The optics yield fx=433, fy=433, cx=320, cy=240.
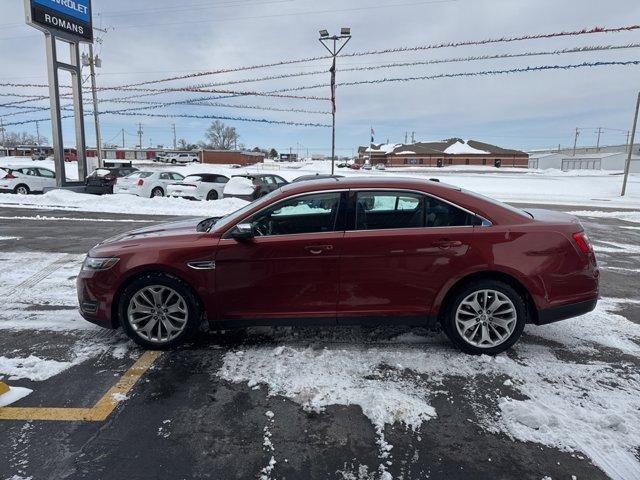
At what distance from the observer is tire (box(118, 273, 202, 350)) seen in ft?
12.8

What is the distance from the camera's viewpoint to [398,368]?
3682 millimetres

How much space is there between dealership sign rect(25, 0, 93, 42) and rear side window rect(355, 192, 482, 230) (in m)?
19.6

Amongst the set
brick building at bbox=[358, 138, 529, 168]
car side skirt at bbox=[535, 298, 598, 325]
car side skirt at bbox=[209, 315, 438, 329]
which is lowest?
car side skirt at bbox=[209, 315, 438, 329]

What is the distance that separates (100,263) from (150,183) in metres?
16.6

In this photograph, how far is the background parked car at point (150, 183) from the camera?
1928 cm

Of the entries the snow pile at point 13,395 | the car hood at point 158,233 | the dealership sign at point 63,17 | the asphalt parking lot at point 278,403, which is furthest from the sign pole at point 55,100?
the snow pile at point 13,395

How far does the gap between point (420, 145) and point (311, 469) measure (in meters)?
93.7

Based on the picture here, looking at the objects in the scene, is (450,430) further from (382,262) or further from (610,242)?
(610,242)

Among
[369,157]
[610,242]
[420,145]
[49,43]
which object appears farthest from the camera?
[369,157]

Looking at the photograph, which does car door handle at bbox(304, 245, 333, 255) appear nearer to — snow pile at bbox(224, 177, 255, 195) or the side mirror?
the side mirror


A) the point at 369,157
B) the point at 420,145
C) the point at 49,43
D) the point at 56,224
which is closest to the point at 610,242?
the point at 56,224

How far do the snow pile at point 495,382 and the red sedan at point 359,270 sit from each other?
298 mm

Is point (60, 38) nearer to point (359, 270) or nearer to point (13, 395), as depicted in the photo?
point (13, 395)

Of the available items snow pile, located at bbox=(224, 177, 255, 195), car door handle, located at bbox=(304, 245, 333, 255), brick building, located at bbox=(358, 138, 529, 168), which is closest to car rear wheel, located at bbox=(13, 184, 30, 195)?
snow pile, located at bbox=(224, 177, 255, 195)
